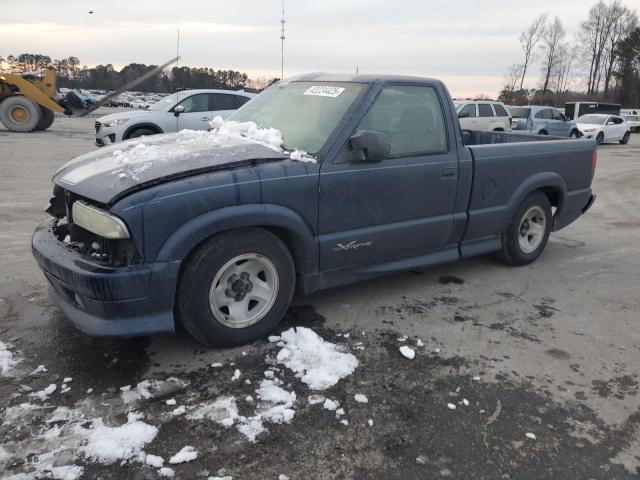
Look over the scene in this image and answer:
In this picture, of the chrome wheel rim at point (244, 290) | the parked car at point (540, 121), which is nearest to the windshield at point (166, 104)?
the chrome wheel rim at point (244, 290)

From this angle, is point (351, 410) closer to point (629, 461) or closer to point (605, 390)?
point (629, 461)

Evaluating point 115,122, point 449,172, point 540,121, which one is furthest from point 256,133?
point 540,121

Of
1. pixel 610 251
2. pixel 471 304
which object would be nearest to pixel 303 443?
pixel 471 304

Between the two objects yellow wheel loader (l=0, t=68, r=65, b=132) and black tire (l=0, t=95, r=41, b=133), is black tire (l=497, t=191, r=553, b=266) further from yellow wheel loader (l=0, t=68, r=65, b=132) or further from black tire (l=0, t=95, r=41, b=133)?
black tire (l=0, t=95, r=41, b=133)

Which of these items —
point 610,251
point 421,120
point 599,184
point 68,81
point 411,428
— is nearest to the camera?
point 411,428

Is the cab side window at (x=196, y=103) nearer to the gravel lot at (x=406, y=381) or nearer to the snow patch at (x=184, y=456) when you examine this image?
the gravel lot at (x=406, y=381)

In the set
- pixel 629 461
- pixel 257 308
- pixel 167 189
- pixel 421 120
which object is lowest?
pixel 629 461

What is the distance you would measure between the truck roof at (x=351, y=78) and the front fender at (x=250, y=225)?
1.35 m

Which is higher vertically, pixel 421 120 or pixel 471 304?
pixel 421 120

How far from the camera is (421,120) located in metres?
4.48

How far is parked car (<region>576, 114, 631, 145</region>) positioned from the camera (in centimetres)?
2428

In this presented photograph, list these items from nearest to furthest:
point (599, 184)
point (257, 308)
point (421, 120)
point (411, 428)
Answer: point (411, 428) < point (257, 308) < point (421, 120) < point (599, 184)

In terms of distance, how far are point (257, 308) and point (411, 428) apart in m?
1.35

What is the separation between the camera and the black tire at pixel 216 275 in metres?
3.32
